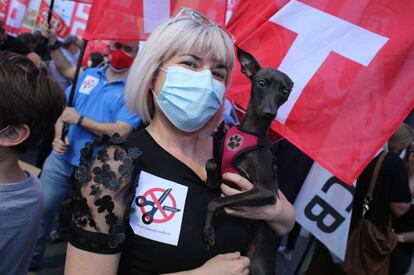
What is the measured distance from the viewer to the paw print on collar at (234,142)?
144 centimetres

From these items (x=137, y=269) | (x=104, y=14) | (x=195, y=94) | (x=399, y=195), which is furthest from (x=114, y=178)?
(x=399, y=195)

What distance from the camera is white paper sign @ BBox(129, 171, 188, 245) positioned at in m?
1.34

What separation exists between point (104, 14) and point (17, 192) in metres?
1.65

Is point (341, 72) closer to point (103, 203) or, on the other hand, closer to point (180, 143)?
point (180, 143)

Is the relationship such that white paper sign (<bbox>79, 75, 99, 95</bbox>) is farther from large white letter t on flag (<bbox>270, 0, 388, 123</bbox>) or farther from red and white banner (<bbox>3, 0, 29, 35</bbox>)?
red and white banner (<bbox>3, 0, 29, 35</bbox>)

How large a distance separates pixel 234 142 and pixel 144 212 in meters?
0.41

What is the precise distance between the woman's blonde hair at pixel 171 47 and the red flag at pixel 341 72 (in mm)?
725

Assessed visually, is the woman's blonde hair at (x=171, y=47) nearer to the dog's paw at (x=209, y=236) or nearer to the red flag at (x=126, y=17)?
the dog's paw at (x=209, y=236)

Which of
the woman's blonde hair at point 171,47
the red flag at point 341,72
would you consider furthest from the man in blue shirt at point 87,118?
the woman's blonde hair at point 171,47

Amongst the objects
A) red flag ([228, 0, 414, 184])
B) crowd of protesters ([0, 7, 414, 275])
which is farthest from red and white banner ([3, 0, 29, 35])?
crowd of protesters ([0, 7, 414, 275])

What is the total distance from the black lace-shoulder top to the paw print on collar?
0.57 ft

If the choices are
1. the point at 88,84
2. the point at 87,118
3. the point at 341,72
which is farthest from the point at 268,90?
the point at 88,84

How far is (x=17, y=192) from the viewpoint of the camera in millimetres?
1430

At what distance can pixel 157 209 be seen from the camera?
4.48ft
